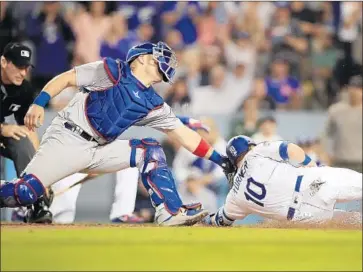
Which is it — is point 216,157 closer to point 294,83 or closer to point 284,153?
point 284,153

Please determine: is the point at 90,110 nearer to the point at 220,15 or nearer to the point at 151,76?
the point at 151,76

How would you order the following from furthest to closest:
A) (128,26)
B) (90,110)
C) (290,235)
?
(128,26), (90,110), (290,235)

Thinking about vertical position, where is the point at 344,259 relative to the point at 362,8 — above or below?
below

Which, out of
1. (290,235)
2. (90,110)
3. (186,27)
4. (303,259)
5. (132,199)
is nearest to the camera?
(303,259)

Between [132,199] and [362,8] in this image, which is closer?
[132,199]

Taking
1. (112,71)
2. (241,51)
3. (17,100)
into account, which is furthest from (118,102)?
(241,51)

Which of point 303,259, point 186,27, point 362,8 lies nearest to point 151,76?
point 303,259

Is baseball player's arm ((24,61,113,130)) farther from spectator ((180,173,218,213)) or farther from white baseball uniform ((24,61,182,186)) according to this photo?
spectator ((180,173,218,213))

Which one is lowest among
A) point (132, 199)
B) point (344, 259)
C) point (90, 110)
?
point (132, 199)

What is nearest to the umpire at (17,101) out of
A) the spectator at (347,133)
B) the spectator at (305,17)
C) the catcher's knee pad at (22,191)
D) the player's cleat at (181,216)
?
the catcher's knee pad at (22,191)
